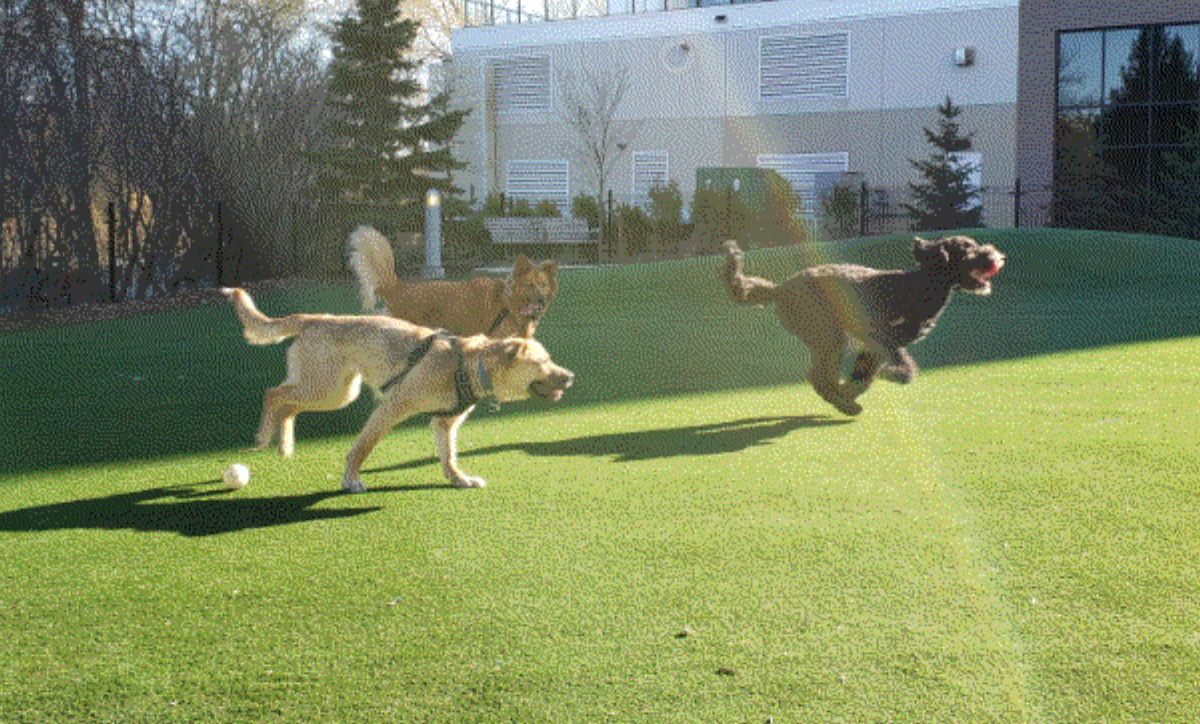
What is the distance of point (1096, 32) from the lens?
102 ft

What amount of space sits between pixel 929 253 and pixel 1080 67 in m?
27.2

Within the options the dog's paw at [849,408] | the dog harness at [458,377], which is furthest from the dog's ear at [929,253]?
the dog harness at [458,377]

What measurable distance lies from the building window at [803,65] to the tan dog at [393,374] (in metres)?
30.6

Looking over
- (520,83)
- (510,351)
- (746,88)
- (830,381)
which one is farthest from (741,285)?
(520,83)

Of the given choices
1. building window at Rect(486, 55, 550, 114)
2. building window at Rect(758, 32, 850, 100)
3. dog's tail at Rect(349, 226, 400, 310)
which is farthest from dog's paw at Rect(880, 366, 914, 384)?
building window at Rect(486, 55, 550, 114)

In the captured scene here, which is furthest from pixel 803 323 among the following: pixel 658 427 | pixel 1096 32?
pixel 1096 32

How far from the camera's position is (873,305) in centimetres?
740

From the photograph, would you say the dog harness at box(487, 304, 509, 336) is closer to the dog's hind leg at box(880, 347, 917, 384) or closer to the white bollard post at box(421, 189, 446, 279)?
the dog's hind leg at box(880, 347, 917, 384)

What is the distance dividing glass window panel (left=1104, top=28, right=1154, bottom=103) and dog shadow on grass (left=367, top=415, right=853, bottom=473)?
2684cm

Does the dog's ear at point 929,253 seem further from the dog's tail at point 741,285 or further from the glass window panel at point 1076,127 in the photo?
the glass window panel at point 1076,127

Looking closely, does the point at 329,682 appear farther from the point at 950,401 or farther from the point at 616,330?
the point at 616,330

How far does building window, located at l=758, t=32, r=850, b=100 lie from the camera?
3466 centimetres

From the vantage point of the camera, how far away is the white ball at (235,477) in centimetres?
564

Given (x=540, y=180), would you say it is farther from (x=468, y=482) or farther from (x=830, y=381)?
(x=468, y=482)
